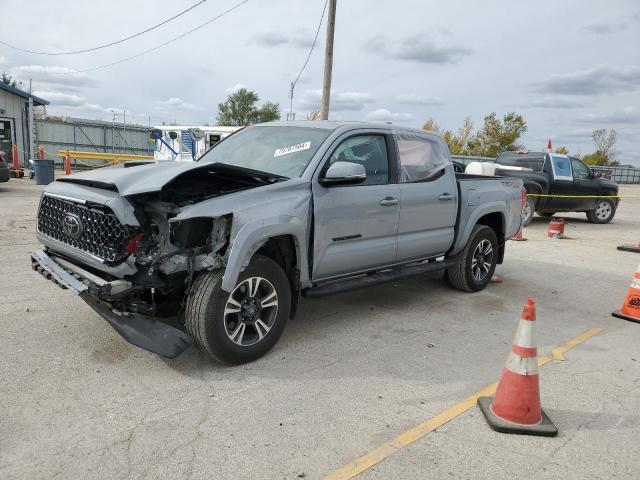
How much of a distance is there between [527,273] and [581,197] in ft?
24.6

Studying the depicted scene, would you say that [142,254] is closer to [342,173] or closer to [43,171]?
[342,173]

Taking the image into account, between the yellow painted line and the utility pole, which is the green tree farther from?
the yellow painted line

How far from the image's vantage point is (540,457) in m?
2.97

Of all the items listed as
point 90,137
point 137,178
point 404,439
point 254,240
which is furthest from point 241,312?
point 90,137

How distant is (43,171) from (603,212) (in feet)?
58.0

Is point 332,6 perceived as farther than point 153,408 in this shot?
Yes

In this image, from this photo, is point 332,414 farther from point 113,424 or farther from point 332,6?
point 332,6

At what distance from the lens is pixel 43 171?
17.5 m

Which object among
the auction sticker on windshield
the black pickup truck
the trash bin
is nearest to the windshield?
the auction sticker on windshield

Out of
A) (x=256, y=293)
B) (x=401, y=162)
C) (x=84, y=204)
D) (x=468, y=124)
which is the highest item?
(x=468, y=124)

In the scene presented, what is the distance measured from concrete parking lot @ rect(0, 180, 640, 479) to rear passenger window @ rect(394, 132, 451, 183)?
4.77 ft

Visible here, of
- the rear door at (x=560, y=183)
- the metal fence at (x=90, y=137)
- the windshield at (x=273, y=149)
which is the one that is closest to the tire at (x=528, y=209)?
the rear door at (x=560, y=183)

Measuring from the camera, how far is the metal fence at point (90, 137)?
28.0m

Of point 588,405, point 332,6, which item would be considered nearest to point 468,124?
point 332,6
